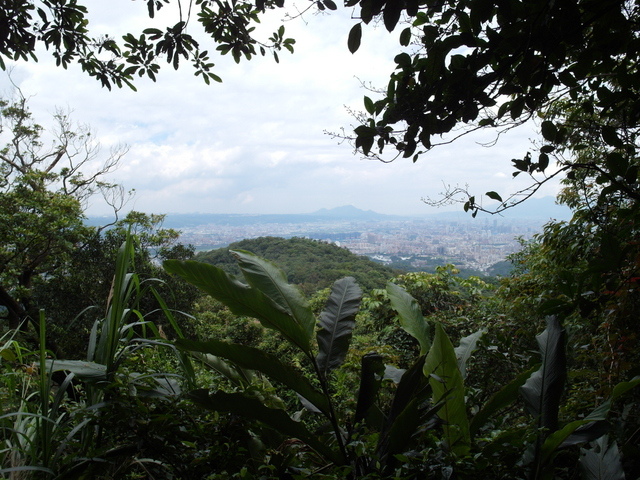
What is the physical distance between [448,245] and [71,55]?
11693mm

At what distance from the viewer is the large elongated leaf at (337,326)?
44.1 inches

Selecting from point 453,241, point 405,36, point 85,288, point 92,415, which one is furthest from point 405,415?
point 453,241

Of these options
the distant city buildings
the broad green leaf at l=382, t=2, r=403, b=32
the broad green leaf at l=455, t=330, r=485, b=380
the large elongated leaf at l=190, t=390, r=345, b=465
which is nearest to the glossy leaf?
the large elongated leaf at l=190, t=390, r=345, b=465

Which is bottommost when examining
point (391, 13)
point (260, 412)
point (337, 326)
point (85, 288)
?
point (85, 288)

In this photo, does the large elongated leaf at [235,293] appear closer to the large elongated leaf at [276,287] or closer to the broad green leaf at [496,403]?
the large elongated leaf at [276,287]

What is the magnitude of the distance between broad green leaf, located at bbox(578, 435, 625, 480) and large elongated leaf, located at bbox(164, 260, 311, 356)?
653mm

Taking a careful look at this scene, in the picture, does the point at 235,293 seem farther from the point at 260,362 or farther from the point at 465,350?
the point at 465,350

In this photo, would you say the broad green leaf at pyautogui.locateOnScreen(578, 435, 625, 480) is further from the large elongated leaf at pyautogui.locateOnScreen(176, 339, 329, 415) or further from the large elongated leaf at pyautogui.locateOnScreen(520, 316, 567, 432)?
the large elongated leaf at pyautogui.locateOnScreen(176, 339, 329, 415)

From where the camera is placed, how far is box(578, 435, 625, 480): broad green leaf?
0.70 metres

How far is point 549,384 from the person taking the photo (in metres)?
1.00

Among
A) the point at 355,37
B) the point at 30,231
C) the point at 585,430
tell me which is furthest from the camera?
the point at 30,231

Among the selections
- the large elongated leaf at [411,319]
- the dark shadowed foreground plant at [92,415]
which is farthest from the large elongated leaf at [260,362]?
the large elongated leaf at [411,319]

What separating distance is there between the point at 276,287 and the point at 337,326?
0.23 m

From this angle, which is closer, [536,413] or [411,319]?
[536,413]
